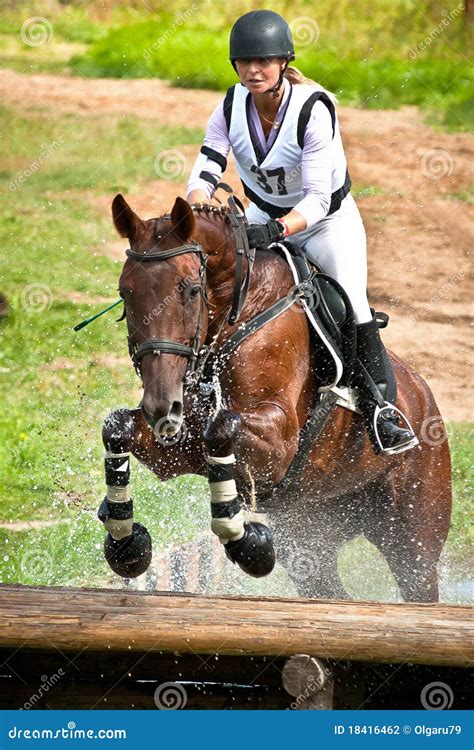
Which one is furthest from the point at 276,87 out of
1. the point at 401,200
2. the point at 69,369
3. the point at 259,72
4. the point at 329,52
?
the point at 329,52

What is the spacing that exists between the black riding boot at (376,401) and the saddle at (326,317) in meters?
0.13

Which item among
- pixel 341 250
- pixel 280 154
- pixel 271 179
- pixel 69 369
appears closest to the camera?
pixel 280 154

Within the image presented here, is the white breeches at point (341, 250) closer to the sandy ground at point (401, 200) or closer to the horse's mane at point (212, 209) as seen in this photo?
the horse's mane at point (212, 209)

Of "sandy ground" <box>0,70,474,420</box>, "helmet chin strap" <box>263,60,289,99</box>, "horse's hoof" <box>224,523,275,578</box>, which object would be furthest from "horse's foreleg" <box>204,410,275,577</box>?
"sandy ground" <box>0,70,474,420</box>

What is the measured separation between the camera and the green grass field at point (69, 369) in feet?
23.7

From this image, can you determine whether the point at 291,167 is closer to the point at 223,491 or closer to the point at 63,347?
the point at 223,491

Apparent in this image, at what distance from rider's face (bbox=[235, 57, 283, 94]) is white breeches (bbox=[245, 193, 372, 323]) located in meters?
0.72

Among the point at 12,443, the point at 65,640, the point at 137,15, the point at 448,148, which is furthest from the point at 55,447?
the point at 137,15

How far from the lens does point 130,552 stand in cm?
472

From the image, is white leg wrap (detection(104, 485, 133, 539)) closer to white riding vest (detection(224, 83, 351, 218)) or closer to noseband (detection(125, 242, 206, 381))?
noseband (detection(125, 242, 206, 381))

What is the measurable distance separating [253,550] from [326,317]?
108 cm

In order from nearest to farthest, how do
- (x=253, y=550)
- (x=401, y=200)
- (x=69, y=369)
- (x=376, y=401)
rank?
(x=253, y=550)
(x=376, y=401)
(x=69, y=369)
(x=401, y=200)

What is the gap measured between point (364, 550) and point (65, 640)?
3.60 meters

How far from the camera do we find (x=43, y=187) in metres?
14.7
